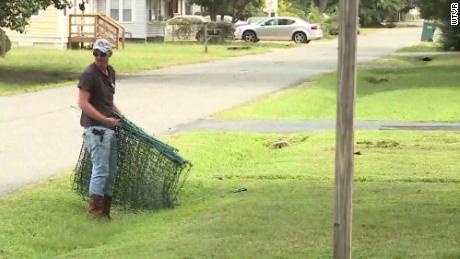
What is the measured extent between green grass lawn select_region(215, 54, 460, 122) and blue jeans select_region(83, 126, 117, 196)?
7.55 meters

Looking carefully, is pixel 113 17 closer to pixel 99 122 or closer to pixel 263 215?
pixel 99 122

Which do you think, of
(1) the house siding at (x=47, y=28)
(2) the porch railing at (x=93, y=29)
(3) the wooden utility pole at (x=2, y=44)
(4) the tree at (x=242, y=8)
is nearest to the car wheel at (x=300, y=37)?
(4) the tree at (x=242, y=8)

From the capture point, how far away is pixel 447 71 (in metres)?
25.7

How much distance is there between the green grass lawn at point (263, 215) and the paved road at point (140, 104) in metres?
1.56

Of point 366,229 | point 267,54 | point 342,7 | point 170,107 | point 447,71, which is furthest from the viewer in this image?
point 267,54

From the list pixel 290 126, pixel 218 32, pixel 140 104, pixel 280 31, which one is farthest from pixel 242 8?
pixel 290 126

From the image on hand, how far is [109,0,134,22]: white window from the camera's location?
48812mm

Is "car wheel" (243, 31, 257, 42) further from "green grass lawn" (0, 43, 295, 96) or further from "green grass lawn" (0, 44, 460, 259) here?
"green grass lawn" (0, 44, 460, 259)

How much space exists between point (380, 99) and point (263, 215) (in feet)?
38.2

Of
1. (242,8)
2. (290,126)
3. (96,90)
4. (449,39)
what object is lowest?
(290,126)

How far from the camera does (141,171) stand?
316 inches

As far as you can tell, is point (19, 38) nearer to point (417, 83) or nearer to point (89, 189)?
point (417, 83)

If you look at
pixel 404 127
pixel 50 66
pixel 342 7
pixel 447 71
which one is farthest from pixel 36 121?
pixel 447 71

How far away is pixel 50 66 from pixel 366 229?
2189 cm
